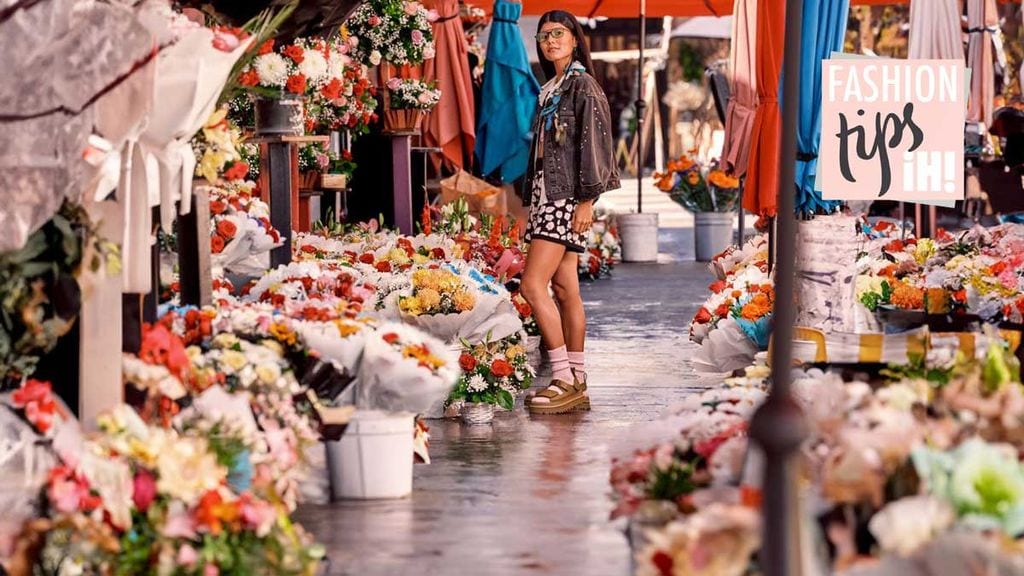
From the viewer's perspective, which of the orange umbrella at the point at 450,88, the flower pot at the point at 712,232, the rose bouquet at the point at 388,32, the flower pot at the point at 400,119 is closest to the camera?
the rose bouquet at the point at 388,32

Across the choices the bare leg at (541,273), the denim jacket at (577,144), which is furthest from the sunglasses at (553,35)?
the bare leg at (541,273)

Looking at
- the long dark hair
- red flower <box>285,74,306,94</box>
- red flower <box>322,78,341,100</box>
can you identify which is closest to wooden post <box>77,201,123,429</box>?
red flower <box>285,74,306,94</box>

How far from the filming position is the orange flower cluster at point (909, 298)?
8078 mm

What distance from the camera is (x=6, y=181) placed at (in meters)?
4.68

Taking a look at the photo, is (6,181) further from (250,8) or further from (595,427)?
(595,427)

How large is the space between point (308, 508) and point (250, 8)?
223 cm

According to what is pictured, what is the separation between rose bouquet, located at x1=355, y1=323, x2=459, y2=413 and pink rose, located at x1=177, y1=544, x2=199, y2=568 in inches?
61.7

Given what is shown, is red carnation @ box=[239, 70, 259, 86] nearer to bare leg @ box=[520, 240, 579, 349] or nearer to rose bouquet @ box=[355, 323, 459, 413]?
rose bouquet @ box=[355, 323, 459, 413]

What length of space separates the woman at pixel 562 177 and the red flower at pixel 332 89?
1.20 m

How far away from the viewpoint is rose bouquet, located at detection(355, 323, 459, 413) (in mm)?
5875

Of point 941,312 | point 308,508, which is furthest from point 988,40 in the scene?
Answer: point 308,508

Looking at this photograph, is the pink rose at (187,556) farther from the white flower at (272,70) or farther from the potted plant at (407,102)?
the potted plant at (407,102)

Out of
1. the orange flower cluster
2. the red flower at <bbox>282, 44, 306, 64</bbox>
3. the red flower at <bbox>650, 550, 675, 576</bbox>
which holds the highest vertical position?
the red flower at <bbox>282, 44, 306, 64</bbox>

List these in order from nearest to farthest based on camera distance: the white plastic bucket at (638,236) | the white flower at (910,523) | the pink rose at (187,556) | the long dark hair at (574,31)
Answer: the white flower at (910,523)
the pink rose at (187,556)
the long dark hair at (574,31)
the white plastic bucket at (638,236)
